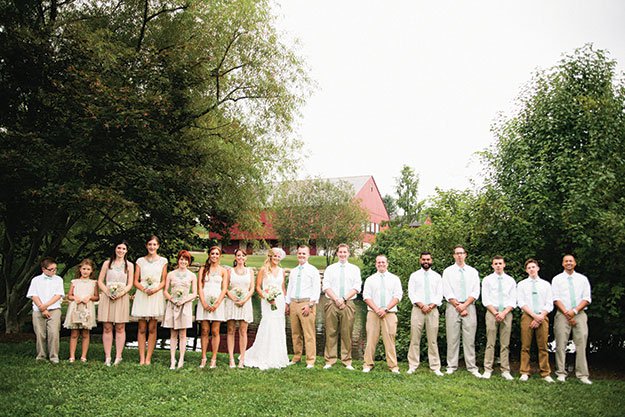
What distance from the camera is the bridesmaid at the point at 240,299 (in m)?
8.59

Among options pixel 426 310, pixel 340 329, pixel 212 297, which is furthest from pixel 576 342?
pixel 212 297

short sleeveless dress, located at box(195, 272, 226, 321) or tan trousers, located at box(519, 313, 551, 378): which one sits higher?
short sleeveless dress, located at box(195, 272, 226, 321)

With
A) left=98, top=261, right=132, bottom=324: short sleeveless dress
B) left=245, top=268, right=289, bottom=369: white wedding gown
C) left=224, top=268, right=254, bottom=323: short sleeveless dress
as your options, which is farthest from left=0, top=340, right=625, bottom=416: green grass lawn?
left=224, top=268, right=254, bottom=323: short sleeveless dress

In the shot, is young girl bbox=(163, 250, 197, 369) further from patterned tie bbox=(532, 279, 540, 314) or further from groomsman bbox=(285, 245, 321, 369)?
patterned tie bbox=(532, 279, 540, 314)

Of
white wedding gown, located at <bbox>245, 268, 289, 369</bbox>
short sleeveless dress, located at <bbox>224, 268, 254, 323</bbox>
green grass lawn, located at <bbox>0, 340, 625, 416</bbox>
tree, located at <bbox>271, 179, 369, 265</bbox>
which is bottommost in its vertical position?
green grass lawn, located at <bbox>0, 340, 625, 416</bbox>

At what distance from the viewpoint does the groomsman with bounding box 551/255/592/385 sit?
848 centimetres

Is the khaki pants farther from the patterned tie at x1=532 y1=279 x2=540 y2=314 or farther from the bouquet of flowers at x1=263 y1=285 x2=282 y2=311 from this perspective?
the bouquet of flowers at x1=263 y1=285 x2=282 y2=311

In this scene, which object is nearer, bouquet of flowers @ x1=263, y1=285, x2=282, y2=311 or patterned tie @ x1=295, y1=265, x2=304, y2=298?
bouquet of flowers @ x1=263, y1=285, x2=282, y2=311

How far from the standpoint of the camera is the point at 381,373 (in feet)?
27.5

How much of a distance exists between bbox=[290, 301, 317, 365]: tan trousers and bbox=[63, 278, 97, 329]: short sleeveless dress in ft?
11.3

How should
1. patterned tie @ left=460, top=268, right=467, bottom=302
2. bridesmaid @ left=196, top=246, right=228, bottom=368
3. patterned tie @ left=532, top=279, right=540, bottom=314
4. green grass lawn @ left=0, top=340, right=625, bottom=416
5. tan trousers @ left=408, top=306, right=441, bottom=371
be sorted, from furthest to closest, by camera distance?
patterned tie @ left=460, top=268, right=467, bottom=302 < tan trousers @ left=408, top=306, right=441, bottom=371 < patterned tie @ left=532, top=279, right=540, bottom=314 < bridesmaid @ left=196, top=246, right=228, bottom=368 < green grass lawn @ left=0, top=340, right=625, bottom=416

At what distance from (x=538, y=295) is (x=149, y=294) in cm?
657

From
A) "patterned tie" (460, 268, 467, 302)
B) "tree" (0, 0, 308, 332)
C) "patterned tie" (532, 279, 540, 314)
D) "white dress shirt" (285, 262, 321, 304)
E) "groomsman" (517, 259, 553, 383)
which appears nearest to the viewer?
"groomsman" (517, 259, 553, 383)

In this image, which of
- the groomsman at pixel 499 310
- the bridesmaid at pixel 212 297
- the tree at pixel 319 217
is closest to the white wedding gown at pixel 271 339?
the bridesmaid at pixel 212 297
